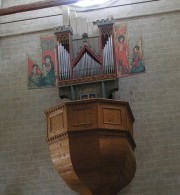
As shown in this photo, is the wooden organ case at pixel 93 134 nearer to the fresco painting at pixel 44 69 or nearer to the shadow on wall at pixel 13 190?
the fresco painting at pixel 44 69

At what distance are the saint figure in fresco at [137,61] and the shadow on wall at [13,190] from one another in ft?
14.6

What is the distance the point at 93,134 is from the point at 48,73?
3.74 m

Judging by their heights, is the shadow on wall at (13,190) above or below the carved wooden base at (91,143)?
below

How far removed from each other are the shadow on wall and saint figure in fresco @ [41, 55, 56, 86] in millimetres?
2987

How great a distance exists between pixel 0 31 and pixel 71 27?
2.60 metres

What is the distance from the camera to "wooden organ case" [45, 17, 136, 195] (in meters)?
11.0

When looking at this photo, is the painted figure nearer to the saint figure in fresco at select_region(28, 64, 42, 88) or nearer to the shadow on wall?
the saint figure in fresco at select_region(28, 64, 42, 88)

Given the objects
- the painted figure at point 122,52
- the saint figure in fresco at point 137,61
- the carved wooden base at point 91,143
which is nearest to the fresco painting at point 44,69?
the painted figure at point 122,52

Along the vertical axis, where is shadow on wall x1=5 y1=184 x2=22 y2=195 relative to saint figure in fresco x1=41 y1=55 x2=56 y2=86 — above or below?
below

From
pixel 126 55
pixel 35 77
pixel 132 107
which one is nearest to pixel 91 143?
pixel 132 107

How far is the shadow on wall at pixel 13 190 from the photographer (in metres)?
13.1

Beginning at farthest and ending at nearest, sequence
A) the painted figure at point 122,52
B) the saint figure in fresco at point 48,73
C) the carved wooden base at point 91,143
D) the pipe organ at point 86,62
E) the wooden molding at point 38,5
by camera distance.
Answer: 1. the saint figure in fresco at point 48,73
2. the painted figure at point 122,52
3. the wooden molding at point 38,5
4. the pipe organ at point 86,62
5. the carved wooden base at point 91,143

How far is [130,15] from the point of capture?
14.1 meters

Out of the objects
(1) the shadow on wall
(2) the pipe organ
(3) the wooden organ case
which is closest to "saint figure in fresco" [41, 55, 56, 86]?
(2) the pipe organ
